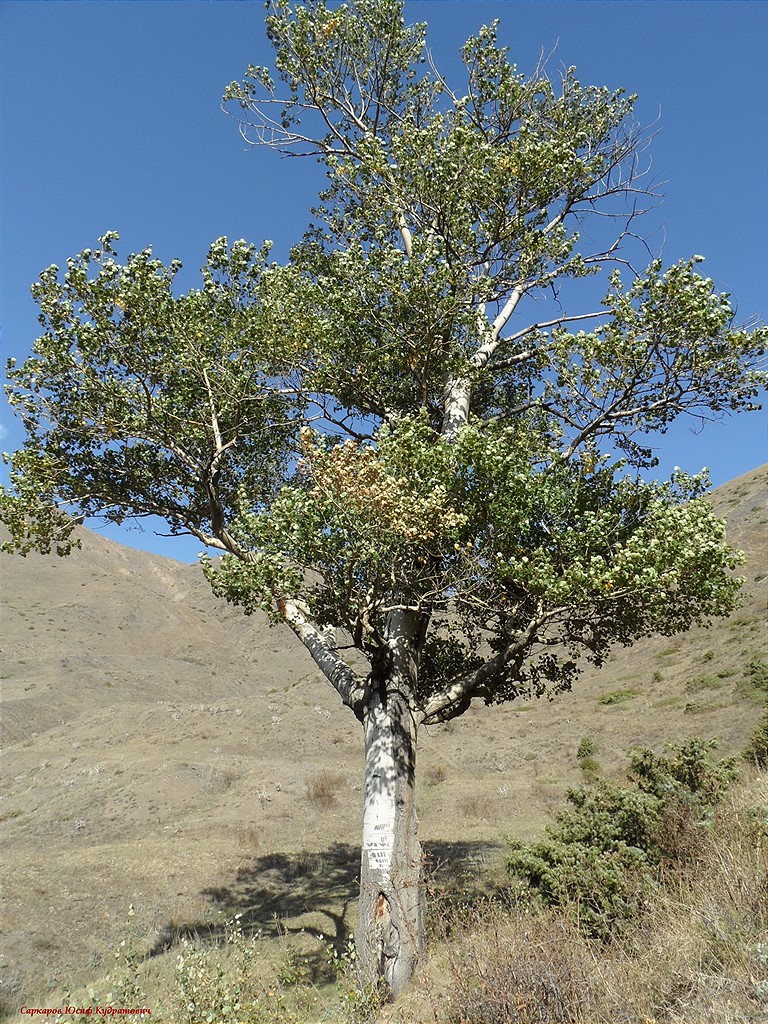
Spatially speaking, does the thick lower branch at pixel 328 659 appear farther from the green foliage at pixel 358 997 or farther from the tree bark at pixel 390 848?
the green foliage at pixel 358 997

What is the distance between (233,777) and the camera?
90.8 feet

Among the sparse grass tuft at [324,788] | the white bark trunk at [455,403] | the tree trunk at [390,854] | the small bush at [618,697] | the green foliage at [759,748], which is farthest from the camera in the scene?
the small bush at [618,697]

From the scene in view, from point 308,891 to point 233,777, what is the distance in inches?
536

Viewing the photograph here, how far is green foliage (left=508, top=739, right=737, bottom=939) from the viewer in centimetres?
893

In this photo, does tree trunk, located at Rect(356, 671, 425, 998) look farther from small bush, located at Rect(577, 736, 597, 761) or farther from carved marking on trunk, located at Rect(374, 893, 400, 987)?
small bush, located at Rect(577, 736, 597, 761)

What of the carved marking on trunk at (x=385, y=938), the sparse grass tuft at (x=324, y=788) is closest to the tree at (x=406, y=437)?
the carved marking on trunk at (x=385, y=938)

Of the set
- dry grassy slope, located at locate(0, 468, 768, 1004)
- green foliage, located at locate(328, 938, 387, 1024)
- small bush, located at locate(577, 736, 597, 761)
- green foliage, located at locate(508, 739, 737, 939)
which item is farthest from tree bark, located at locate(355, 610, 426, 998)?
small bush, located at locate(577, 736, 597, 761)

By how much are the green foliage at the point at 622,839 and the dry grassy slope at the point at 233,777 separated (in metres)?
4.95

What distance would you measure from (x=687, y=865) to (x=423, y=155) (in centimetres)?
1249

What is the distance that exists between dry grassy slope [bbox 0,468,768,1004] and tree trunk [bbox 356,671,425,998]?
5356mm

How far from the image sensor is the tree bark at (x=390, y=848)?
8.38 metres

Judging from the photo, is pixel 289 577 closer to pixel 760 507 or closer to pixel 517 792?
pixel 517 792

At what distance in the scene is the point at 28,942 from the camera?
12.0 metres

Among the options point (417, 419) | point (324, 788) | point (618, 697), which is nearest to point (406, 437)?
point (417, 419)
